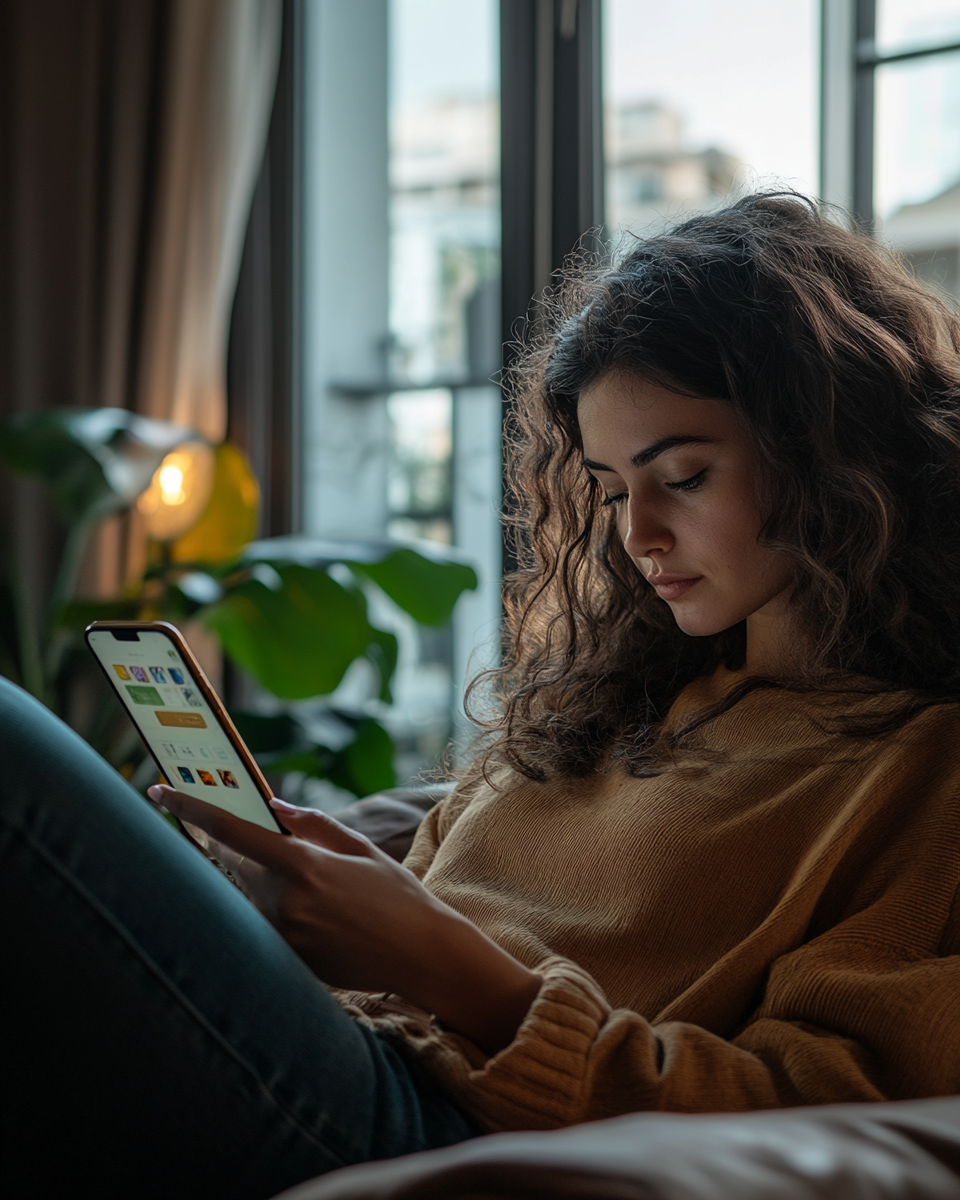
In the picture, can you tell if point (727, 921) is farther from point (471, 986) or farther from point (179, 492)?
point (179, 492)

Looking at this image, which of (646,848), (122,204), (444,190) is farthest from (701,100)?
(646,848)

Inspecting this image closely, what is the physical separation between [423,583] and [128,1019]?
4.58ft

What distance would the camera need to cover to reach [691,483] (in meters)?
0.96

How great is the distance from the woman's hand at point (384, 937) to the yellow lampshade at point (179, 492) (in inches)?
56.8

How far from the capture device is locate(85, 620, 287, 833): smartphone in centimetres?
81

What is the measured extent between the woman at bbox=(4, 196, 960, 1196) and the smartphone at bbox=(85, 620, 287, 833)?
0.05m

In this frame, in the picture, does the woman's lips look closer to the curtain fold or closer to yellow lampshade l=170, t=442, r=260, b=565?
yellow lampshade l=170, t=442, r=260, b=565

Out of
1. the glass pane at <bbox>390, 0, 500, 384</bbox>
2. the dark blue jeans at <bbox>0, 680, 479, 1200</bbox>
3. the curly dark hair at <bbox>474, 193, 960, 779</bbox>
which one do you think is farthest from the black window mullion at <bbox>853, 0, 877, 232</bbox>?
the dark blue jeans at <bbox>0, 680, 479, 1200</bbox>

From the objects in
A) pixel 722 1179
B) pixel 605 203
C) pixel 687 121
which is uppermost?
pixel 687 121

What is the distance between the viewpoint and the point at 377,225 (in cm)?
258

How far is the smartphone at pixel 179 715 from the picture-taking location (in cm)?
81

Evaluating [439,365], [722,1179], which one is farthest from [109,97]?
[722,1179]

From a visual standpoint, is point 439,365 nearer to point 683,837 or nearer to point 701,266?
point 701,266

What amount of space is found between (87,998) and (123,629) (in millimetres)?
338
